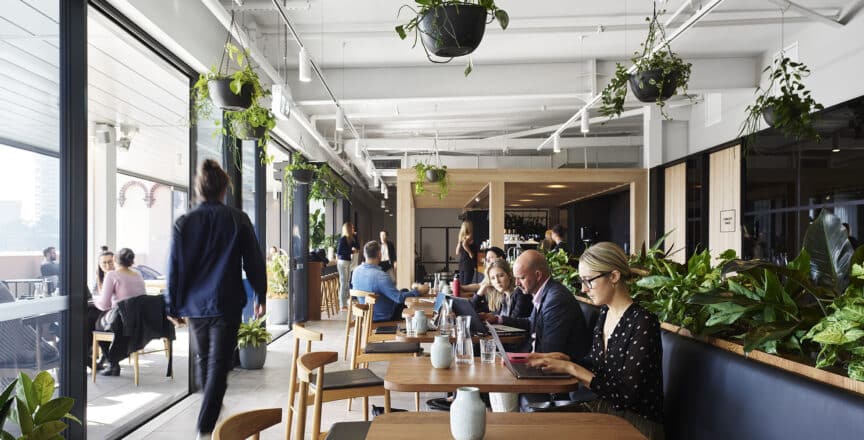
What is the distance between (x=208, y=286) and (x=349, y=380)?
108cm

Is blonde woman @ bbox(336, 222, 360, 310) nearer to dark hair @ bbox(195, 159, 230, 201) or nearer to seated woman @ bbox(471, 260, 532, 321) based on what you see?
seated woman @ bbox(471, 260, 532, 321)

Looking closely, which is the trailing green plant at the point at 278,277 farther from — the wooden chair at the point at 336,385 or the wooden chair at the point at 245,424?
the wooden chair at the point at 245,424

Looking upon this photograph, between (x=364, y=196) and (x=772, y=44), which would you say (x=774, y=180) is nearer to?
(x=772, y=44)

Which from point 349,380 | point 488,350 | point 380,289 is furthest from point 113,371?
point 488,350

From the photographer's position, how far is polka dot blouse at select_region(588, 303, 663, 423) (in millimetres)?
2672

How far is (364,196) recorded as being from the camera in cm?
2536

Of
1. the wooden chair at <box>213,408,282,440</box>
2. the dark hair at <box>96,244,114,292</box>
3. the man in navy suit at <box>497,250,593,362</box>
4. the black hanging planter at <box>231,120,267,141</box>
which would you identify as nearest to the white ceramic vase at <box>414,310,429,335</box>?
the man in navy suit at <box>497,250,593,362</box>

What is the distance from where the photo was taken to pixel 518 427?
2.08 metres

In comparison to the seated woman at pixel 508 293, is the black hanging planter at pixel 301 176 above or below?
above

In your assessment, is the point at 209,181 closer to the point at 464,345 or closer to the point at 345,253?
the point at 464,345

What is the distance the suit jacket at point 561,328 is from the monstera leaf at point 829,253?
4.76ft

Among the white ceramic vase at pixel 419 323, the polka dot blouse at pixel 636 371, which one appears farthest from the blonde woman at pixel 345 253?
the polka dot blouse at pixel 636 371

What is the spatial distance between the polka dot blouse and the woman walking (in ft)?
7.72

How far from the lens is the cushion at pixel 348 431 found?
281 cm
